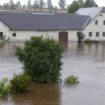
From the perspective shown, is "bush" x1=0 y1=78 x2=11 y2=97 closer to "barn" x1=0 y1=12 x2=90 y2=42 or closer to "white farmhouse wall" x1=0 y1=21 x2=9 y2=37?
"barn" x1=0 y1=12 x2=90 y2=42

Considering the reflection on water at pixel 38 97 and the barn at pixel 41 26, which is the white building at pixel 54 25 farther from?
the reflection on water at pixel 38 97

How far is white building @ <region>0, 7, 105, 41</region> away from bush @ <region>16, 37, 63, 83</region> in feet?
110

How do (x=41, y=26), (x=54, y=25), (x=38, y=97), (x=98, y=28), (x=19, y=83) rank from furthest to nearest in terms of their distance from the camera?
(x=98, y=28)
(x=54, y=25)
(x=41, y=26)
(x=19, y=83)
(x=38, y=97)

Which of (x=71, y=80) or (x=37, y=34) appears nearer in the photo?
(x=71, y=80)

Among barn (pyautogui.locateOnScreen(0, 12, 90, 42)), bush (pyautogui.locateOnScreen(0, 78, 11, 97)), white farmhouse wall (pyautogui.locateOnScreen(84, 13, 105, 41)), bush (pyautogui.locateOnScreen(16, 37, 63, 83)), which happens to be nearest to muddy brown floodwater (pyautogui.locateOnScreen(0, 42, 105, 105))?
bush (pyautogui.locateOnScreen(0, 78, 11, 97))

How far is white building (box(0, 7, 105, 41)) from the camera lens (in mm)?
57438

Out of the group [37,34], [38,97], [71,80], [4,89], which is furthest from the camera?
[37,34]

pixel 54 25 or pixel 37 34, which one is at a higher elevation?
pixel 54 25

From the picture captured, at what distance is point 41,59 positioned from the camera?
23.0m

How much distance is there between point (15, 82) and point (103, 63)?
1389 cm

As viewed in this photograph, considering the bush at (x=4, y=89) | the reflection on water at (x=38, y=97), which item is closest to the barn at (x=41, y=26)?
the reflection on water at (x=38, y=97)

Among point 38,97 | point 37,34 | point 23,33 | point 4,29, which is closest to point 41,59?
point 38,97

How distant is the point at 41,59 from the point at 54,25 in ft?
125

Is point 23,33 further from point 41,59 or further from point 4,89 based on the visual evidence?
→ point 4,89
